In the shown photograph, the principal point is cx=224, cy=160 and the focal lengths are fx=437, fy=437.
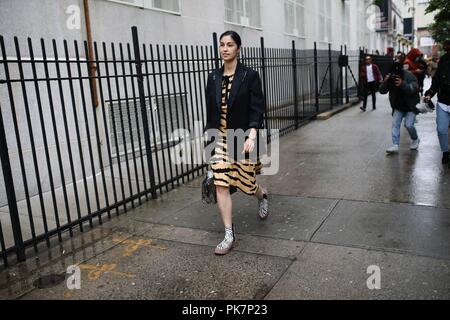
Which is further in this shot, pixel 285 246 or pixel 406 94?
pixel 406 94

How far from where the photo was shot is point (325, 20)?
21.9m

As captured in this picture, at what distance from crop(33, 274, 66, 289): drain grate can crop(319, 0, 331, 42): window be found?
19.6 m

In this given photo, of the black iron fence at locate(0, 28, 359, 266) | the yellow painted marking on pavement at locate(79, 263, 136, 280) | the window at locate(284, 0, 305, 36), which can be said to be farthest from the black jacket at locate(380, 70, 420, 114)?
the window at locate(284, 0, 305, 36)

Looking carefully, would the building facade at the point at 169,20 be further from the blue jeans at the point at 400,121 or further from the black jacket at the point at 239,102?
the blue jeans at the point at 400,121

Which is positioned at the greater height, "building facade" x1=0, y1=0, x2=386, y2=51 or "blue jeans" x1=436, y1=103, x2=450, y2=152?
"building facade" x1=0, y1=0, x2=386, y2=51

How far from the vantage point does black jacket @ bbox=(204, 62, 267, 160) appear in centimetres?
399

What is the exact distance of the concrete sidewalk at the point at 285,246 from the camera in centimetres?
338

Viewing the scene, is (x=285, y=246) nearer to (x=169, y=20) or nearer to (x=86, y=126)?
(x=86, y=126)

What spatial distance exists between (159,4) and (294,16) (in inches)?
373

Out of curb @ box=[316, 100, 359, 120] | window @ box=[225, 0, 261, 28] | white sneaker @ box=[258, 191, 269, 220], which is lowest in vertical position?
white sneaker @ box=[258, 191, 269, 220]

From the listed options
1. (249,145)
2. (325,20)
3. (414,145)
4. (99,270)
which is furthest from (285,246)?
(325,20)

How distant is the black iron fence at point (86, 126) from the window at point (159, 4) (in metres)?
1.09

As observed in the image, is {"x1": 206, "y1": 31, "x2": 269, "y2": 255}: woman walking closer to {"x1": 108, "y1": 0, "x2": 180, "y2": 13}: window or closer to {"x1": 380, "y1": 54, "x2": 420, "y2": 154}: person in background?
{"x1": 380, "y1": 54, "x2": 420, "y2": 154}: person in background
